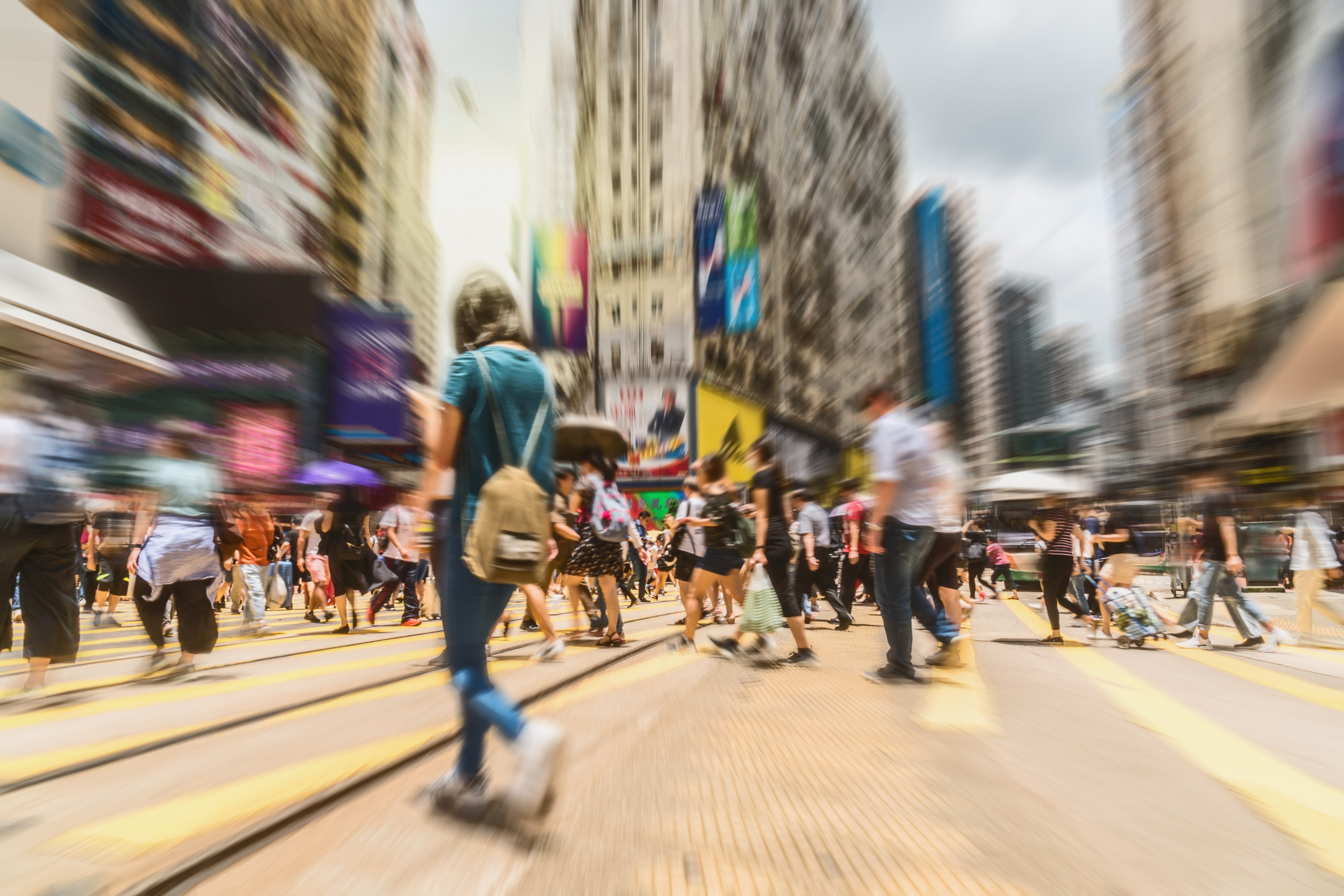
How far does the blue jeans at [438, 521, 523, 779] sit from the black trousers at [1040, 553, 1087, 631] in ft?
23.9

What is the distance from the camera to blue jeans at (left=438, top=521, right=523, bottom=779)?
8.25 feet

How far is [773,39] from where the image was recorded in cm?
5931

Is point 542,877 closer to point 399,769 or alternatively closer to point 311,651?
point 399,769

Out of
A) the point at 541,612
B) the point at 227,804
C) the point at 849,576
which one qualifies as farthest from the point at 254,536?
the point at 227,804

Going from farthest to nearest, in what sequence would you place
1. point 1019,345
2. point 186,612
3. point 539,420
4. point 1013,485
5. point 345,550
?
point 1019,345, point 1013,485, point 345,550, point 186,612, point 539,420

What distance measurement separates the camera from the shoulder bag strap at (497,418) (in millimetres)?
2547

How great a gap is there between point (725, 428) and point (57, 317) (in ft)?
71.1

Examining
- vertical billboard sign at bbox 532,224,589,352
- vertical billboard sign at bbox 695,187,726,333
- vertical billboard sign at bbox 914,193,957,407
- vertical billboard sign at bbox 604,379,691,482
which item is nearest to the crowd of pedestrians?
vertical billboard sign at bbox 532,224,589,352

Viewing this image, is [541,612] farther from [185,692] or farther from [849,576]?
[849,576]

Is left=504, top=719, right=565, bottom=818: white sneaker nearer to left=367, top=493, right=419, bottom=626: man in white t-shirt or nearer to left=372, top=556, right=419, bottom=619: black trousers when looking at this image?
left=367, top=493, right=419, bottom=626: man in white t-shirt

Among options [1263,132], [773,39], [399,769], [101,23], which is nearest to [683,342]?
[773,39]

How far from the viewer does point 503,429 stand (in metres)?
2.55

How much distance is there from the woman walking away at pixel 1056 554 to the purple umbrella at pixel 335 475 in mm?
19035

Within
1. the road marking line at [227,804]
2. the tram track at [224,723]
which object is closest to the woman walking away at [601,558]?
the tram track at [224,723]
